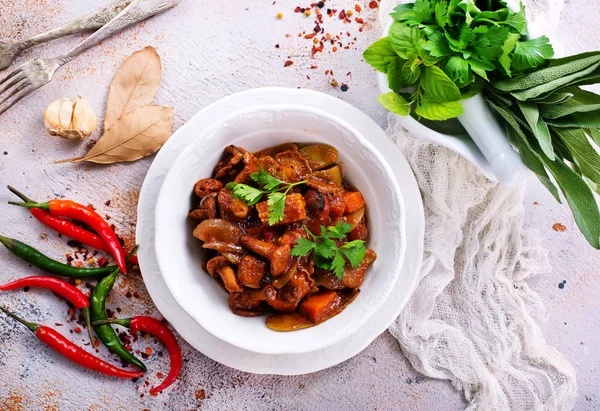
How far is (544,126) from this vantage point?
2.39 meters

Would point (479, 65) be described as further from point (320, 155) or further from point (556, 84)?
point (320, 155)

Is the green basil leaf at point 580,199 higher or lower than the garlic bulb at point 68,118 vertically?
lower

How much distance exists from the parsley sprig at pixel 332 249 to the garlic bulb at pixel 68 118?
4.23ft

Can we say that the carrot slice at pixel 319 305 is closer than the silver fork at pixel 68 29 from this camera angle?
Yes

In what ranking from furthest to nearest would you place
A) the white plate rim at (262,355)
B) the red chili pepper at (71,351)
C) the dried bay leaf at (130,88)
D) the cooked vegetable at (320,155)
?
the dried bay leaf at (130,88), the red chili pepper at (71,351), the white plate rim at (262,355), the cooked vegetable at (320,155)

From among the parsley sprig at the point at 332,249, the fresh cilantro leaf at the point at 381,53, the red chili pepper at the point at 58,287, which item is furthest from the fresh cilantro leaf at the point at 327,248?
the red chili pepper at the point at 58,287

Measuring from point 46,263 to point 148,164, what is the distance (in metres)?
0.71

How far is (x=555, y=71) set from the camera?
2336mm

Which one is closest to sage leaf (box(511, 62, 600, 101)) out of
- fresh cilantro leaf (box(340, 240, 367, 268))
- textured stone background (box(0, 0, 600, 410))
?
textured stone background (box(0, 0, 600, 410))

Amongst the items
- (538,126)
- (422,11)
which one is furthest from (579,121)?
(422,11)

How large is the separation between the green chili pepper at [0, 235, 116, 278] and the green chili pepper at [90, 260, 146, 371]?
67mm

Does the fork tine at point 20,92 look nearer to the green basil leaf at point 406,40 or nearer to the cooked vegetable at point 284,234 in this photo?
the cooked vegetable at point 284,234

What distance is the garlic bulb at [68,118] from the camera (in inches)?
109

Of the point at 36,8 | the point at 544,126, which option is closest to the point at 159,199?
the point at 36,8
